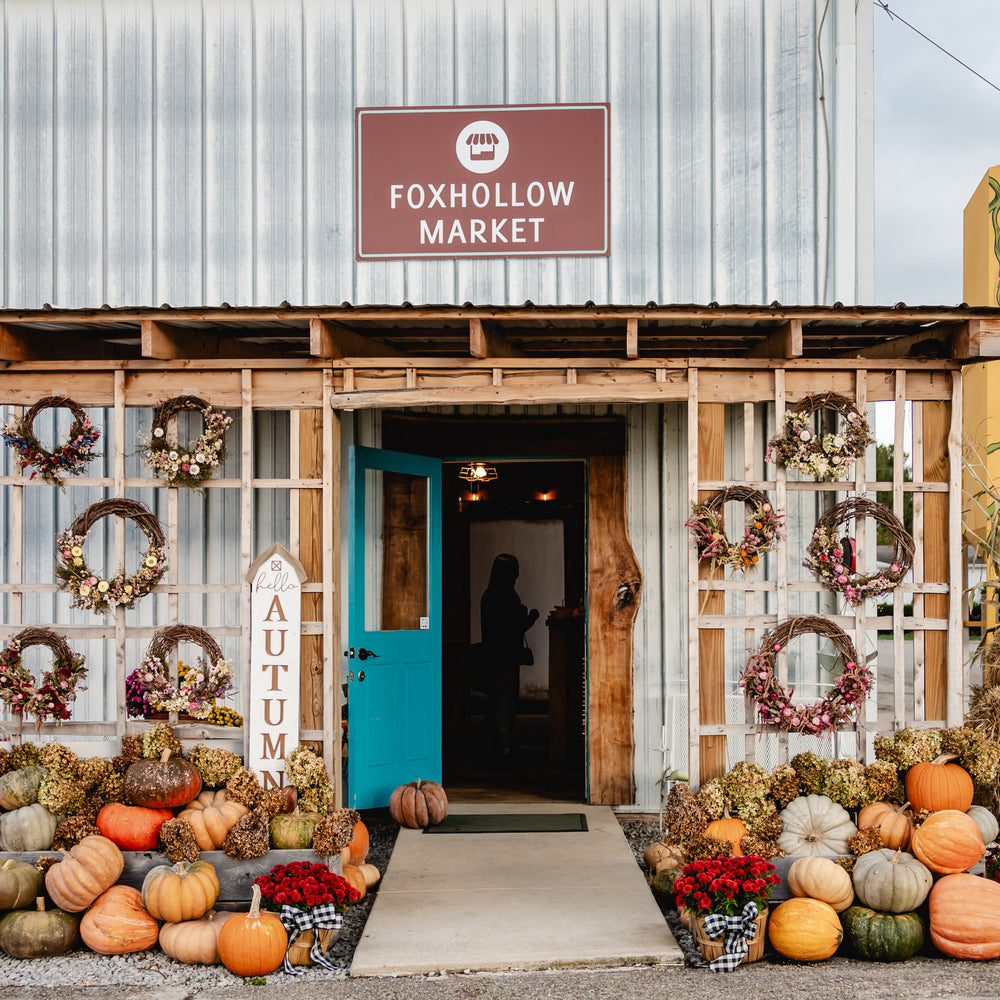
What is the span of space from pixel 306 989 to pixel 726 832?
2.28 m

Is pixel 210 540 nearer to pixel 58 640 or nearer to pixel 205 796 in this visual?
pixel 58 640

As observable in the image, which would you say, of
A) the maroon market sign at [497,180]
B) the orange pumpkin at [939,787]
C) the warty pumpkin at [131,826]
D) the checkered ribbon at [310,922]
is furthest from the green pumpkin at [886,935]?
the maroon market sign at [497,180]

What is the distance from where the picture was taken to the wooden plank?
7.99 m

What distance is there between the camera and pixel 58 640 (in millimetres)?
6066

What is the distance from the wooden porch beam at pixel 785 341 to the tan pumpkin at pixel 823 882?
2.76 metres

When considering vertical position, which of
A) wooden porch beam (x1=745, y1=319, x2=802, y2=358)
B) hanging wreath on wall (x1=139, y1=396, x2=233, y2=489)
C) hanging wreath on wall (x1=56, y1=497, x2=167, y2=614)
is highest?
wooden porch beam (x1=745, y1=319, x2=802, y2=358)

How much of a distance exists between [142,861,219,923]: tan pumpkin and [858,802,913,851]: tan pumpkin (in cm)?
351

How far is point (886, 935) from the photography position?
5.05 metres

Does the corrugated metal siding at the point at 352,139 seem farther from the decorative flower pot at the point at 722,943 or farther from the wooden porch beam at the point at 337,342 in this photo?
the decorative flower pot at the point at 722,943

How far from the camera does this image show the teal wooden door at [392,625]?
7656 millimetres

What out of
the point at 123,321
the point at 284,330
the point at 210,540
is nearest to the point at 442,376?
the point at 284,330

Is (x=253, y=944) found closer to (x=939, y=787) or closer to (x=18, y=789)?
(x=18, y=789)

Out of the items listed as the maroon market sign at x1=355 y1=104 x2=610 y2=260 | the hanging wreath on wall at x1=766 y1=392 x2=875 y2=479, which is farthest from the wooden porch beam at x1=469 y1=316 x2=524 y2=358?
the hanging wreath on wall at x1=766 y1=392 x2=875 y2=479

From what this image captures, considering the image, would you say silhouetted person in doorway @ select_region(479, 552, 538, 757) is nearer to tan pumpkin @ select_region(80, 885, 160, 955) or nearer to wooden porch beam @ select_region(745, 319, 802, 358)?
wooden porch beam @ select_region(745, 319, 802, 358)
